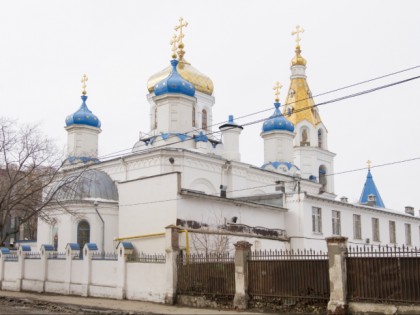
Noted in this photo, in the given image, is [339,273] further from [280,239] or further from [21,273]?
[21,273]

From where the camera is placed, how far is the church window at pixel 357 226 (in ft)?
106

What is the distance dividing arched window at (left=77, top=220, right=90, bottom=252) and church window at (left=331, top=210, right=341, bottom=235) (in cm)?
1247

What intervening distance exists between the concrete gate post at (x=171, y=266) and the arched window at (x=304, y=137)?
29.1m

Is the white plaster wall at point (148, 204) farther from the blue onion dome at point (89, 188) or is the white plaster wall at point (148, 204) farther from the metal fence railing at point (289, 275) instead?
the metal fence railing at point (289, 275)

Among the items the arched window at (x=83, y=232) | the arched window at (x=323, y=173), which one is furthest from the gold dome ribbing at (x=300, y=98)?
the arched window at (x=83, y=232)

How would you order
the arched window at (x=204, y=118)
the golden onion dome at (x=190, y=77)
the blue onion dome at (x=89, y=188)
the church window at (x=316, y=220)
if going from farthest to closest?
1. the arched window at (x=204, y=118)
2. the golden onion dome at (x=190, y=77)
3. the church window at (x=316, y=220)
4. the blue onion dome at (x=89, y=188)

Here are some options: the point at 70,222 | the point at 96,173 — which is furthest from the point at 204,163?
the point at 70,222

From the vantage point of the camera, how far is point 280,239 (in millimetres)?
28453

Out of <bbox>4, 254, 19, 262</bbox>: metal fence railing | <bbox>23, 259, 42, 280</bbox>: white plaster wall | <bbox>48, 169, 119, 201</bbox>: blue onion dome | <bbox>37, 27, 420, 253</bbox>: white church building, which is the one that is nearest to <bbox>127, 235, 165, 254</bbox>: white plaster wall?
<bbox>37, 27, 420, 253</bbox>: white church building

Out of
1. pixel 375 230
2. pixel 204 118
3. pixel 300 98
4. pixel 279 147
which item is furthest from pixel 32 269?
pixel 300 98

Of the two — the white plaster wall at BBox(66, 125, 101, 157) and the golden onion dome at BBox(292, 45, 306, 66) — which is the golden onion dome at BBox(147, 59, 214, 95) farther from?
the golden onion dome at BBox(292, 45, 306, 66)

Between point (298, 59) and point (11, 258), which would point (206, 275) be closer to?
point (11, 258)

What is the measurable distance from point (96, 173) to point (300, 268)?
17252 mm

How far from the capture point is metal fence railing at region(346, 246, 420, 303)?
14344 millimetres
